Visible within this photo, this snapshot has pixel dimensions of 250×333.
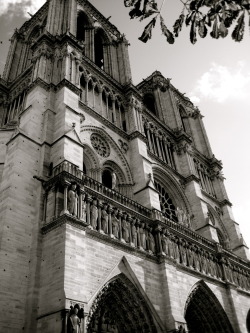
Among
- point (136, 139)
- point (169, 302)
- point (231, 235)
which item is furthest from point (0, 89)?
point (231, 235)

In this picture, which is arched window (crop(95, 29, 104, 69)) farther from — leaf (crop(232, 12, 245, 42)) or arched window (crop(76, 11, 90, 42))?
leaf (crop(232, 12, 245, 42))

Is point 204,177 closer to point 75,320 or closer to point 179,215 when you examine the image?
point 179,215

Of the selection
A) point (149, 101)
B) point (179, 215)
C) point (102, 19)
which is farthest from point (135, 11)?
point (149, 101)

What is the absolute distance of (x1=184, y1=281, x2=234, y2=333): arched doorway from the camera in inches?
598

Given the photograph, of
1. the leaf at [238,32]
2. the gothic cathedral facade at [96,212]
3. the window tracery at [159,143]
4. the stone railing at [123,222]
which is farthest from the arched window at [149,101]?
the leaf at [238,32]

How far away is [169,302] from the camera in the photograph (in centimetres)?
1220

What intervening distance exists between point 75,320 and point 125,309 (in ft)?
11.1

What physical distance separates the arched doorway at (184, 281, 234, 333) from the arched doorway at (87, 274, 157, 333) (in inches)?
166

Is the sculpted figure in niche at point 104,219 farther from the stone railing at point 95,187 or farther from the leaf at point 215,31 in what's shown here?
the leaf at point 215,31

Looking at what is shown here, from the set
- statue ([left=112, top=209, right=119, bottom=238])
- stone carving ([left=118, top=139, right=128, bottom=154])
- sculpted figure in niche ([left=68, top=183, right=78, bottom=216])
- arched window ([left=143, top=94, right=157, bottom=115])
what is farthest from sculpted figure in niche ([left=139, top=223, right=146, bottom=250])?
arched window ([left=143, top=94, right=157, bottom=115])

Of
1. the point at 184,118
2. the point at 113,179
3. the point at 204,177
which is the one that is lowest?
the point at 113,179

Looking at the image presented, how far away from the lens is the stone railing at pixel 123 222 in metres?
11.1

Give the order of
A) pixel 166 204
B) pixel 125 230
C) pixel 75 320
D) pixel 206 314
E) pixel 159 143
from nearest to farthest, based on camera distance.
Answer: pixel 75 320, pixel 125 230, pixel 206 314, pixel 166 204, pixel 159 143

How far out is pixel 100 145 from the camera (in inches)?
661
